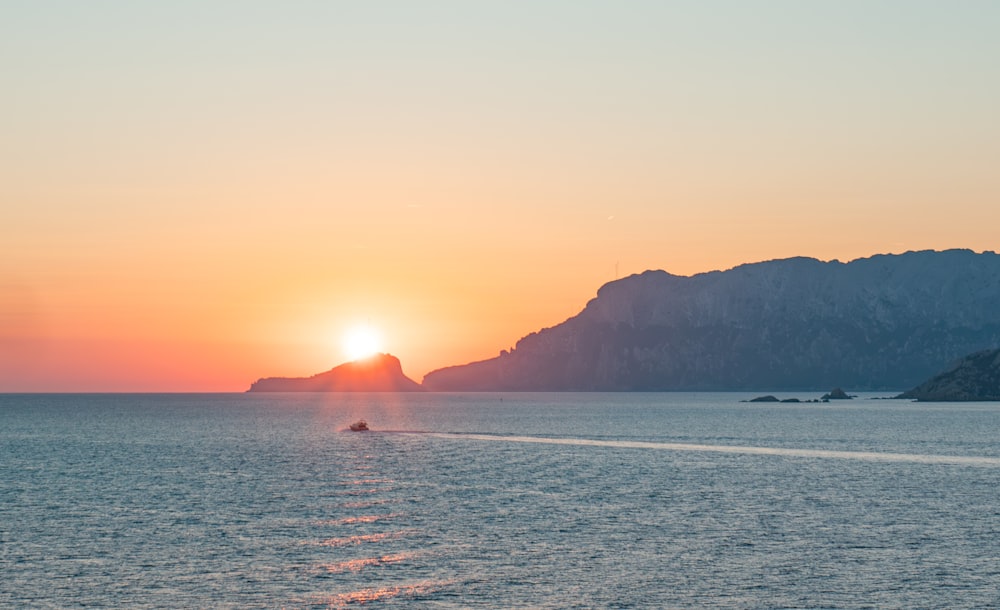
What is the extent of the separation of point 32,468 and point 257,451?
138 feet

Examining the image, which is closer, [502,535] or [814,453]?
[502,535]

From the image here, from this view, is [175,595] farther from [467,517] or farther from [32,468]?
[32,468]

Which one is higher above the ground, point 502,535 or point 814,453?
point 814,453

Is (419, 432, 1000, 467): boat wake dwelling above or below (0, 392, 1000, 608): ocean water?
above

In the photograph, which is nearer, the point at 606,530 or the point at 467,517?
the point at 606,530

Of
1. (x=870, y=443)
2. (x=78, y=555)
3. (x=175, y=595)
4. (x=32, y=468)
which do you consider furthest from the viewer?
(x=870, y=443)

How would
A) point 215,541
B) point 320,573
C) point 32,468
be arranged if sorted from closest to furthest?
point 320,573
point 215,541
point 32,468

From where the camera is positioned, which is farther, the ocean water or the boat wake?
the boat wake

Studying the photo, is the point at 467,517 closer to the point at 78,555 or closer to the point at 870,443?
the point at 78,555

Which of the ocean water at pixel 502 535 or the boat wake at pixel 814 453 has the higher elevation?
the boat wake at pixel 814 453

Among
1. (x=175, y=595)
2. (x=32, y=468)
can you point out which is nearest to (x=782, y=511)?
(x=175, y=595)

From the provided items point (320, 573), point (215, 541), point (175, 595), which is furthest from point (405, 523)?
point (175, 595)

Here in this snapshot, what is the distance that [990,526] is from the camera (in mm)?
82688

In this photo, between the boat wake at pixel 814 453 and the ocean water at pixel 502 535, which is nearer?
the ocean water at pixel 502 535
